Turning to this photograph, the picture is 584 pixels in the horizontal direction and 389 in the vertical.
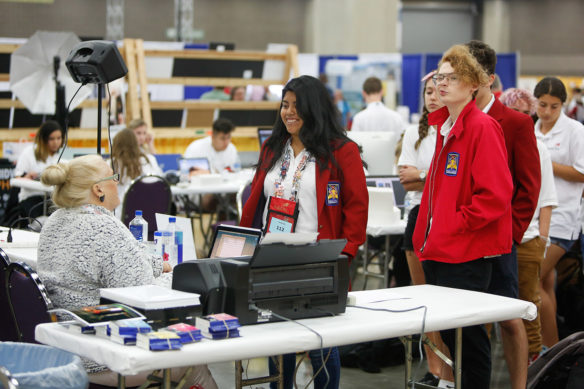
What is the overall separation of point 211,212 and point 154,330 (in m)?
→ 5.15

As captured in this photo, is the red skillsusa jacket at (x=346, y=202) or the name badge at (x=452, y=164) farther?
the red skillsusa jacket at (x=346, y=202)

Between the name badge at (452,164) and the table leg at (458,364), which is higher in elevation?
the name badge at (452,164)

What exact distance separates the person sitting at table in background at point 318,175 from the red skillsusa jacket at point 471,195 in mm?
339

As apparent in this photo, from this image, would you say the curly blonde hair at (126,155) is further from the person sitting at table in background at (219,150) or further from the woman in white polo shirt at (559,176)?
the woman in white polo shirt at (559,176)

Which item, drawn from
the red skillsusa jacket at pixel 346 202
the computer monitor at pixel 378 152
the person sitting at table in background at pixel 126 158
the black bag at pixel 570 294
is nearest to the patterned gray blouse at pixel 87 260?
the red skillsusa jacket at pixel 346 202

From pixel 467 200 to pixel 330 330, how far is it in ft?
2.61

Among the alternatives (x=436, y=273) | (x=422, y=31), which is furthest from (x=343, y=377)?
(x=422, y=31)

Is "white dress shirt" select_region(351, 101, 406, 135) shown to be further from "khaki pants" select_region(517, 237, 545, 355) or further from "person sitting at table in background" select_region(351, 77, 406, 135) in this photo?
"khaki pants" select_region(517, 237, 545, 355)

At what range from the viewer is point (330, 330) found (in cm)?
220

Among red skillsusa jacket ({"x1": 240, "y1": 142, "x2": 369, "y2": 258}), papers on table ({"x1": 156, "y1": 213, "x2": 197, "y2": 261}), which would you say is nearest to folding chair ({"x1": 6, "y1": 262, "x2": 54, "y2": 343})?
papers on table ({"x1": 156, "y1": 213, "x2": 197, "y2": 261})

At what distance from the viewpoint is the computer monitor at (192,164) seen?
6741 millimetres

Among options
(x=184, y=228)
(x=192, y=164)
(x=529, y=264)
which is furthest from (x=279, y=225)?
(x=192, y=164)

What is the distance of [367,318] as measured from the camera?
2.37 meters

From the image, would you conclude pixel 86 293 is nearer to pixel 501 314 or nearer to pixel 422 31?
pixel 501 314
